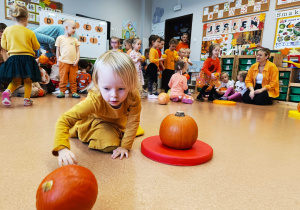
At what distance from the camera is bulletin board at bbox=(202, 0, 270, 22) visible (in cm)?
491

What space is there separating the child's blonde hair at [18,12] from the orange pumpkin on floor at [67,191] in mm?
2391

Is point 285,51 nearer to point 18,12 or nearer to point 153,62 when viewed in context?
point 153,62

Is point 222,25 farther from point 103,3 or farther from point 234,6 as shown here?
point 103,3

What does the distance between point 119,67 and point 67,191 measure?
544 millimetres

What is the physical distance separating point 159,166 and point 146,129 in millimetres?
711

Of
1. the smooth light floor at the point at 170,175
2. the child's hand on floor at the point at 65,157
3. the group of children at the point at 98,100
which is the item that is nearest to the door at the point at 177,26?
the group of children at the point at 98,100

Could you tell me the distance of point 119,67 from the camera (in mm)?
932

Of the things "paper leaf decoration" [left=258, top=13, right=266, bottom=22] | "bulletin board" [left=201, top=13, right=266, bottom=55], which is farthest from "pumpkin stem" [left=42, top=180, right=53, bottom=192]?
"paper leaf decoration" [left=258, top=13, right=266, bottom=22]

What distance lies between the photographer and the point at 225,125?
2016mm

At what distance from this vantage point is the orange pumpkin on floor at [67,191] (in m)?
0.57

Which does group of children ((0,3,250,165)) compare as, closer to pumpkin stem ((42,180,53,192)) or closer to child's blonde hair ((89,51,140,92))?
child's blonde hair ((89,51,140,92))

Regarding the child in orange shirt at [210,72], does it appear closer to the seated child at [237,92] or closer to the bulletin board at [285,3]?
the seated child at [237,92]

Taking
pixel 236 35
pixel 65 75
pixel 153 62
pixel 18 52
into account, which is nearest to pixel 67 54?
pixel 65 75

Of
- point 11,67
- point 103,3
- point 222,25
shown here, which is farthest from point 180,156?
point 103,3
